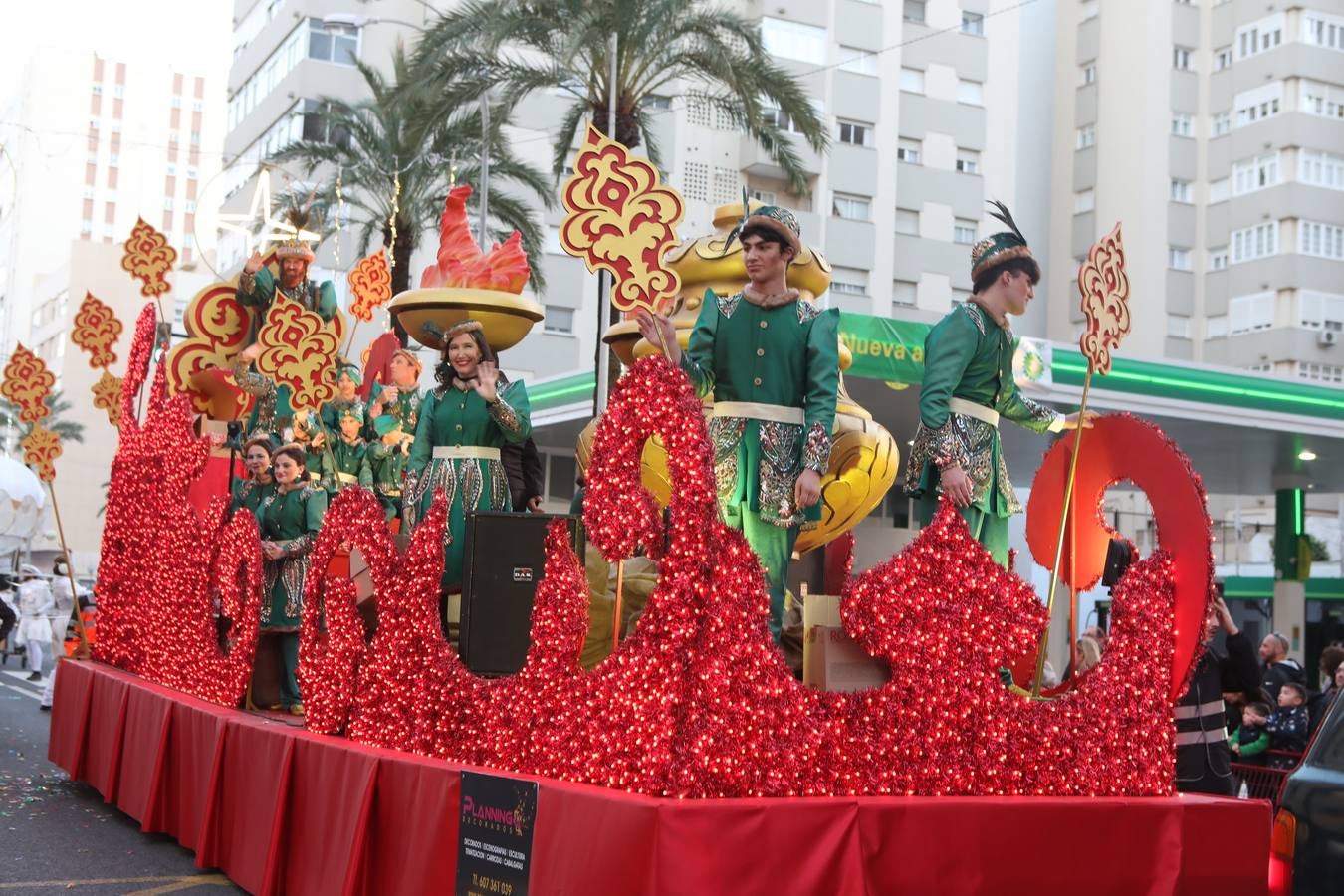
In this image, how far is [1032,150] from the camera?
167ft

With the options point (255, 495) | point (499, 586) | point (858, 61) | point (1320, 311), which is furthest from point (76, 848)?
point (1320, 311)

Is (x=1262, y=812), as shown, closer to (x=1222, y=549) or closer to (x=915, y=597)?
(x=915, y=597)

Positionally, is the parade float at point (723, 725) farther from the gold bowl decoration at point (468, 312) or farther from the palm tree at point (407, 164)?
the palm tree at point (407, 164)

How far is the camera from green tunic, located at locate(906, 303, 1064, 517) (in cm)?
614

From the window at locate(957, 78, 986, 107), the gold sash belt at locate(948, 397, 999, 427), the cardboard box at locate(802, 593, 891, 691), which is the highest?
the window at locate(957, 78, 986, 107)

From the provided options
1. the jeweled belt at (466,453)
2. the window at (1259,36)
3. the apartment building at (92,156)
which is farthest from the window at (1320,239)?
the apartment building at (92,156)

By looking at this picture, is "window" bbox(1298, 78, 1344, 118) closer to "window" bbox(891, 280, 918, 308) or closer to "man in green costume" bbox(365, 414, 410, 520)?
"window" bbox(891, 280, 918, 308)

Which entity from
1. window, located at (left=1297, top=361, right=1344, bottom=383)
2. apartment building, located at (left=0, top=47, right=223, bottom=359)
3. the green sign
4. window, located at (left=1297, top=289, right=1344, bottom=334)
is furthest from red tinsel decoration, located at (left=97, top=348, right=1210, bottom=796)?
apartment building, located at (left=0, top=47, right=223, bottom=359)

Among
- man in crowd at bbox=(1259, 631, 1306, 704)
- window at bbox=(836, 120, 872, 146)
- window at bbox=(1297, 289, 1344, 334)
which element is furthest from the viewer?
window at bbox=(1297, 289, 1344, 334)

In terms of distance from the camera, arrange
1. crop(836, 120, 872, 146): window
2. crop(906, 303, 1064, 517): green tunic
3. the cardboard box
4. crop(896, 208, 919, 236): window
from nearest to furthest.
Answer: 1. the cardboard box
2. crop(906, 303, 1064, 517): green tunic
3. crop(836, 120, 872, 146): window
4. crop(896, 208, 919, 236): window

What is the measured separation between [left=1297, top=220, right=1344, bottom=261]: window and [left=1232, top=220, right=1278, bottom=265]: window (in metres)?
0.70

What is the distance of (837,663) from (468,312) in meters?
3.20

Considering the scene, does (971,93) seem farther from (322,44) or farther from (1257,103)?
(322,44)

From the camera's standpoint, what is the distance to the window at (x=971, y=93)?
1730 inches
